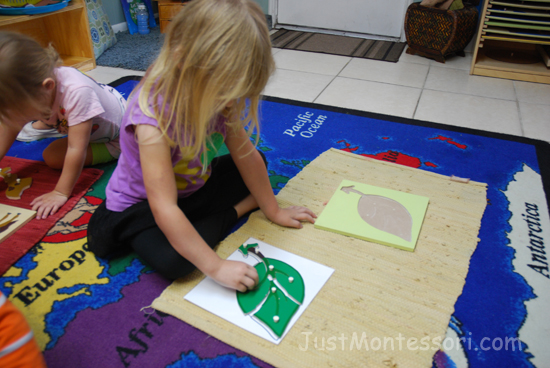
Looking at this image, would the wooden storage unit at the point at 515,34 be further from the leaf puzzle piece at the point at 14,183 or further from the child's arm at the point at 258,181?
the leaf puzzle piece at the point at 14,183

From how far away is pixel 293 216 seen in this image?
2.98ft

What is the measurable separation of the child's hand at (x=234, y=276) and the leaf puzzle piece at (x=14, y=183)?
65 centimetres

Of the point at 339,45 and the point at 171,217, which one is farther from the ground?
the point at 171,217

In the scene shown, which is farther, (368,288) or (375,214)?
(375,214)

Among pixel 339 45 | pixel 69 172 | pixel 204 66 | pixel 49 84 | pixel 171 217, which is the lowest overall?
pixel 339 45

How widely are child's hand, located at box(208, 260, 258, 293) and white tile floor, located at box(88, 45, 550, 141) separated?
1.02 metres

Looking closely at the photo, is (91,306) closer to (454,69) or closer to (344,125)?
(344,125)

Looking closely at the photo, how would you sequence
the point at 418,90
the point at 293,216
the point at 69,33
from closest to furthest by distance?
the point at 293,216
the point at 418,90
the point at 69,33

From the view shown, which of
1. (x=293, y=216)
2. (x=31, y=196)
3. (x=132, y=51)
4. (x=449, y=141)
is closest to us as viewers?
(x=293, y=216)

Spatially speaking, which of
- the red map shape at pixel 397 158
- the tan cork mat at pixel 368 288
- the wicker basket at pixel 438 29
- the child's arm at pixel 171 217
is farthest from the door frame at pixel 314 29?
the child's arm at pixel 171 217

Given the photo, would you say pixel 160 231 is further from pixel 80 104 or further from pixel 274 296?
pixel 80 104

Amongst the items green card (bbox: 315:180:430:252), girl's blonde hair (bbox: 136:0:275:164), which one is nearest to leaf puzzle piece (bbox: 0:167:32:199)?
girl's blonde hair (bbox: 136:0:275:164)

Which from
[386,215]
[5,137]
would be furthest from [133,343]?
[5,137]

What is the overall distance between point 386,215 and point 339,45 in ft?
5.45
